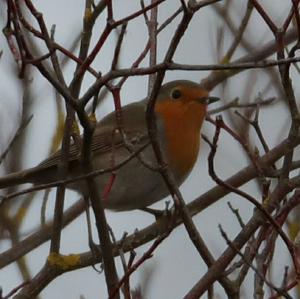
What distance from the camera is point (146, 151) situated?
5672mm

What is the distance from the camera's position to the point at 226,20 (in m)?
6.27

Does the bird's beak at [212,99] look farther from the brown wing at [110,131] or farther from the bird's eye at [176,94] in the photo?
the brown wing at [110,131]

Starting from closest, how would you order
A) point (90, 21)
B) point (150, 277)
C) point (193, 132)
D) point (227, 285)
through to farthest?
point (227, 285) < point (90, 21) < point (150, 277) < point (193, 132)

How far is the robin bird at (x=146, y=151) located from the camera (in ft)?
18.5

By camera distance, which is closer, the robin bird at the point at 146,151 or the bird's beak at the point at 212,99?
the robin bird at the point at 146,151

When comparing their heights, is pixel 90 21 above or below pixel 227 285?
above

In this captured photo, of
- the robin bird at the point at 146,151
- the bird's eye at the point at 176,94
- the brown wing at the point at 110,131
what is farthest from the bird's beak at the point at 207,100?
the brown wing at the point at 110,131

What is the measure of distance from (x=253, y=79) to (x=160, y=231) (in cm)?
199

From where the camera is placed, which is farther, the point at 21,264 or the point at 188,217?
the point at 21,264

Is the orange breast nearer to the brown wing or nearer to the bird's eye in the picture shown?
the bird's eye

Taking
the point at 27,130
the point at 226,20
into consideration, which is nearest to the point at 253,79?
the point at 226,20

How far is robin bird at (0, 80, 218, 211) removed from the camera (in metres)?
5.64

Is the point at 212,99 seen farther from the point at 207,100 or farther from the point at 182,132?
the point at 182,132

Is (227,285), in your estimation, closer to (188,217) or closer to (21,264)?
(188,217)
